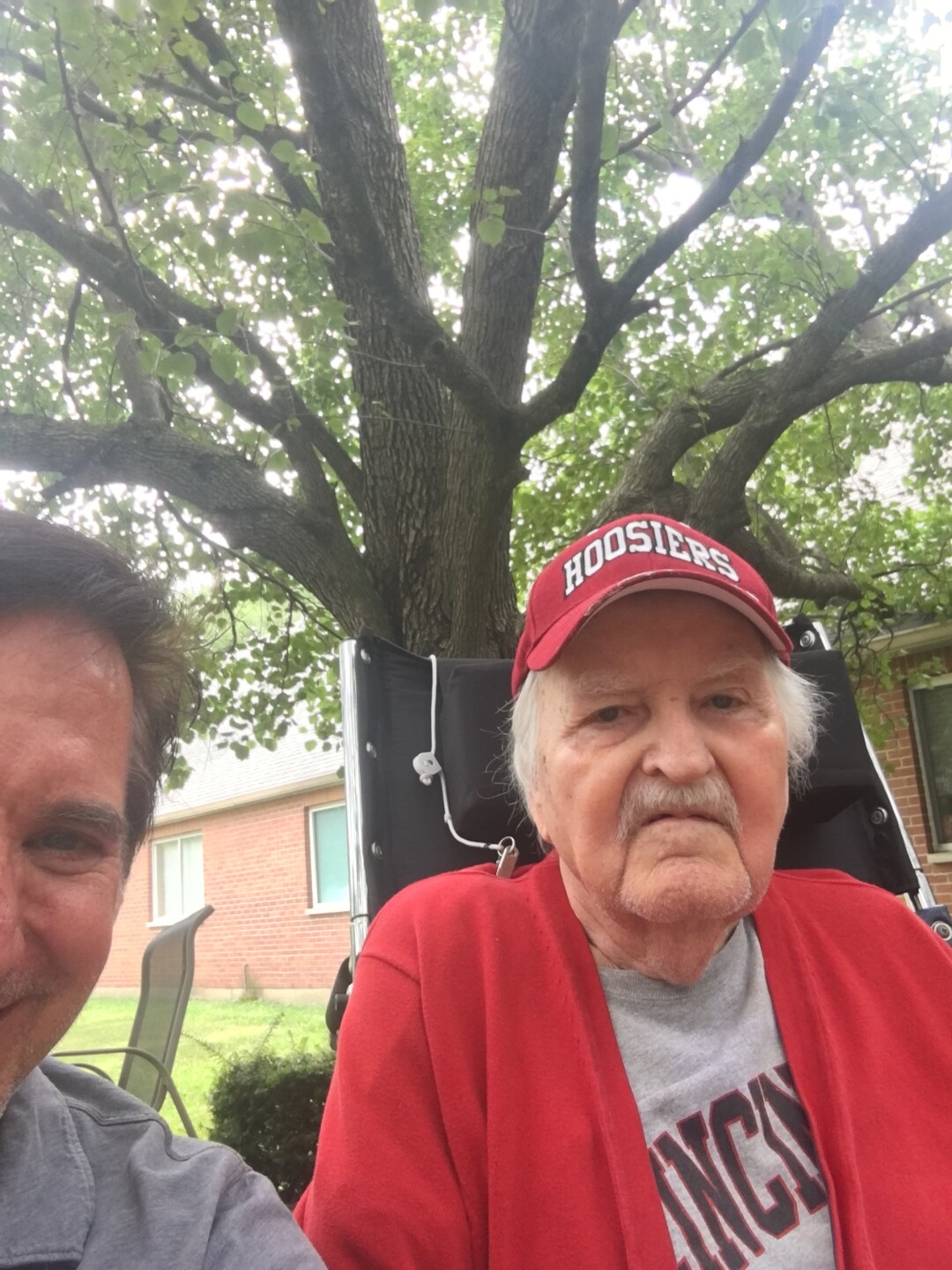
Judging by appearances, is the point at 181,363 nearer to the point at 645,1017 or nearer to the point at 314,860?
the point at 645,1017

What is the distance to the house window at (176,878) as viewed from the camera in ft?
55.1

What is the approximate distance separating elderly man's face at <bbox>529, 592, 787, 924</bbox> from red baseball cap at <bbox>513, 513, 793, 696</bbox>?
4 cm

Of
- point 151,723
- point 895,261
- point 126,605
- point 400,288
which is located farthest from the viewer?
point 895,261

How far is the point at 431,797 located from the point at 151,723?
1.32 metres

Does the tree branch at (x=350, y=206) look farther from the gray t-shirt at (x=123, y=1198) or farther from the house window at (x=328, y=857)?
the house window at (x=328, y=857)

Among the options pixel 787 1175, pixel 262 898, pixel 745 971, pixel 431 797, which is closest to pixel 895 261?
pixel 431 797

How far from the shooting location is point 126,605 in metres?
1.19

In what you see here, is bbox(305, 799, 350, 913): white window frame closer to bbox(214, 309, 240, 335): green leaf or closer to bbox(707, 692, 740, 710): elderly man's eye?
bbox(214, 309, 240, 335): green leaf

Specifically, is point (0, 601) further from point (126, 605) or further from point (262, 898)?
point (262, 898)

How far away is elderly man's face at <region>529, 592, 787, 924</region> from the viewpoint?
56.1 inches

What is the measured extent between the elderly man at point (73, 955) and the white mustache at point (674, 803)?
0.69 meters

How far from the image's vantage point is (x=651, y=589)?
1.51 meters

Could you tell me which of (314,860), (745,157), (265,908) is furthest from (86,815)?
(265,908)

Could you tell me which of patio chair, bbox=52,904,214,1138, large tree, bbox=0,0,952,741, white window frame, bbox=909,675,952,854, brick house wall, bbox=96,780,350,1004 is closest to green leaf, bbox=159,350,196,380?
large tree, bbox=0,0,952,741
